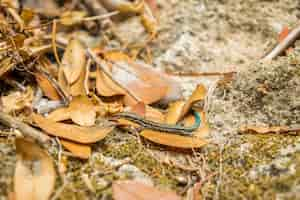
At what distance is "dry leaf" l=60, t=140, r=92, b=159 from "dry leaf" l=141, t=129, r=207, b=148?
7.3 inches

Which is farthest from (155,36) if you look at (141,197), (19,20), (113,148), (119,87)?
(141,197)

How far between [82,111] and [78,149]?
168mm

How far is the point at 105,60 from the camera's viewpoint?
65.8 inches

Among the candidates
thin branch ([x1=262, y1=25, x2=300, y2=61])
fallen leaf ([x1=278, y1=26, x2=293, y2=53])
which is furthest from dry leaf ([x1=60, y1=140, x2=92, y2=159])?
fallen leaf ([x1=278, y1=26, x2=293, y2=53])

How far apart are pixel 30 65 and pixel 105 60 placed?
11.6 inches

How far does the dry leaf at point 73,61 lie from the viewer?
153cm

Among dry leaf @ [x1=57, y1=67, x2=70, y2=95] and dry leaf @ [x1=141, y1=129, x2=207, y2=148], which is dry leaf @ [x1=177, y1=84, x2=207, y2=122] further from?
dry leaf @ [x1=57, y1=67, x2=70, y2=95]

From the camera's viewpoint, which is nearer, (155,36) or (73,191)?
(73,191)

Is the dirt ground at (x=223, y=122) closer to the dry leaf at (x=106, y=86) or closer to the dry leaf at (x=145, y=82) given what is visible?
the dry leaf at (x=145, y=82)

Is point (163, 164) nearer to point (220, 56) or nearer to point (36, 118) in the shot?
point (36, 118)

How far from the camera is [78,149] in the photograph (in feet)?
4.04

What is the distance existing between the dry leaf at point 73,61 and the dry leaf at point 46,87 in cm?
6

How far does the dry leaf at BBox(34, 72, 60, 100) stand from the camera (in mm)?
1484

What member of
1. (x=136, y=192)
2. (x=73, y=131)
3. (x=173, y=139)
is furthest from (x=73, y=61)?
(x=136, y=192)
